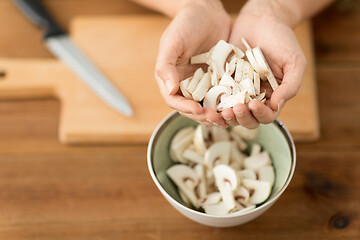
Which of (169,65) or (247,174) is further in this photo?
(247,174)

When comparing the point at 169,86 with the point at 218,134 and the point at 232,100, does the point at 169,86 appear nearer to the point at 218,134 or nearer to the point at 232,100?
the point at 232,100

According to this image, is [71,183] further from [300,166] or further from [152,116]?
[300,166]

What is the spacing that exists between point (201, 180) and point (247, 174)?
0.38ft

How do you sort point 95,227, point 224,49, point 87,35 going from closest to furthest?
point 224,49
point 95,227
point 87,35

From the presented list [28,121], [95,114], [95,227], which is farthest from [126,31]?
[95,227]

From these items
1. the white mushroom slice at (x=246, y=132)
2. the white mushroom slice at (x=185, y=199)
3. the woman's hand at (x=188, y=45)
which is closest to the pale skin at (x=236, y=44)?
the woman's hand at (x=188, y=45)

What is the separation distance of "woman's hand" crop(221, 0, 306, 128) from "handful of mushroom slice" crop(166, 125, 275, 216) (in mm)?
160

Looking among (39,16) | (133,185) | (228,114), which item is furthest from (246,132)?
(39,16)

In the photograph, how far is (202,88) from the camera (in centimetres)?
91

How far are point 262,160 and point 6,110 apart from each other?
2.76 feet

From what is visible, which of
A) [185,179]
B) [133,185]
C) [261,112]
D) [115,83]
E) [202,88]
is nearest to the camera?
[261,112]

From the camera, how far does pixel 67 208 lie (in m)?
1.14

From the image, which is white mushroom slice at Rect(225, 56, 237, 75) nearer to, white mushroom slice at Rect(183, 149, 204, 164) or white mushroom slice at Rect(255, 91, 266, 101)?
white mushroom slice at Rect(255, 91, 266, 101)

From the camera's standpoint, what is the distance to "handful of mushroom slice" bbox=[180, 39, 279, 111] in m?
0.90
